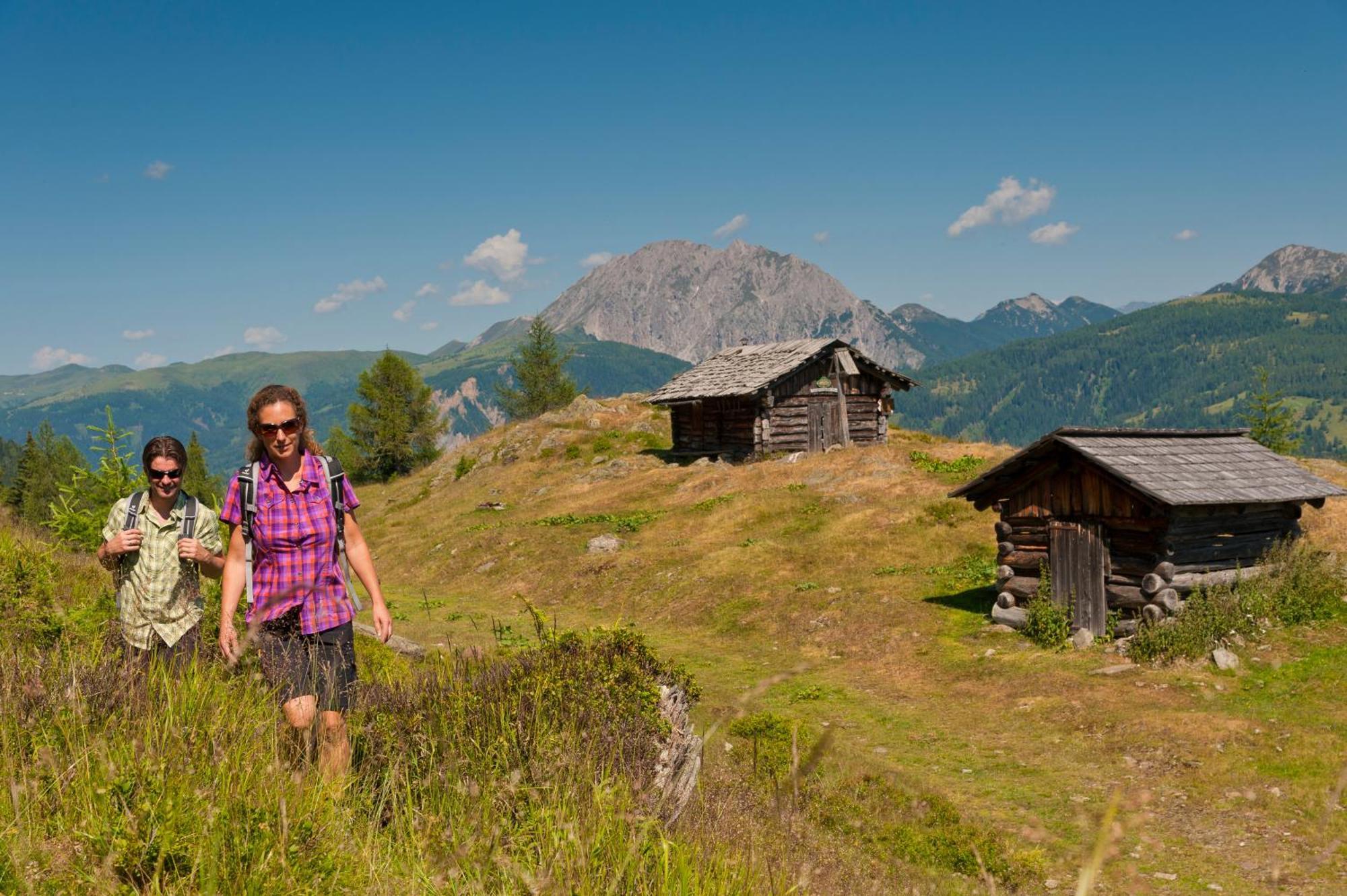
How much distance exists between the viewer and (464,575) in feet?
88.0

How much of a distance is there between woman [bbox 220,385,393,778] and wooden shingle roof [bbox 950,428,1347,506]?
12.3 metres

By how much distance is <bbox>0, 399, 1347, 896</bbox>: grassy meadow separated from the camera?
3.09m

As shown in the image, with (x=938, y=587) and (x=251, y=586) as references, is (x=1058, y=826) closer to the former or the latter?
(x=251, y=586)

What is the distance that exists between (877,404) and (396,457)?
41.6 meters

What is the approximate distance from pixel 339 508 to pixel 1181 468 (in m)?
14.3

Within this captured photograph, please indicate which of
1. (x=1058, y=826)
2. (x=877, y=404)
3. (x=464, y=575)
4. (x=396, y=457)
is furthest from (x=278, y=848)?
(x=396, y=457)

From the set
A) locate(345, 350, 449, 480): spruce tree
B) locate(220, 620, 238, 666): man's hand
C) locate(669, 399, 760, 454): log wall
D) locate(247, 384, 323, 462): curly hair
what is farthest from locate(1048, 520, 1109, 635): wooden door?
locate(345, 350, 449, 480): spruce tree

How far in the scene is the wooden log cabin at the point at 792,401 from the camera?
36469 mm

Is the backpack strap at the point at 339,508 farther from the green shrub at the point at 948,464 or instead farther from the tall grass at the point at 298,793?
the green shrub at the point at 948,464

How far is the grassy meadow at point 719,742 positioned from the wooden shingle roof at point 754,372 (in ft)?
33.2

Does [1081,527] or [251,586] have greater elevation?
[251,586]

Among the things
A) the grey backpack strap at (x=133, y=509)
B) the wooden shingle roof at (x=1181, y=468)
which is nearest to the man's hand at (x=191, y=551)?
the grey backpack strap at (x=133, y=509)

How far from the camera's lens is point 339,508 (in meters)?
5.28

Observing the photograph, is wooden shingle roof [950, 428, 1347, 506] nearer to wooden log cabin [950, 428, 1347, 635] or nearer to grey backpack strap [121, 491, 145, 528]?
wooden log cabin [950, 428, 1347, 635]
